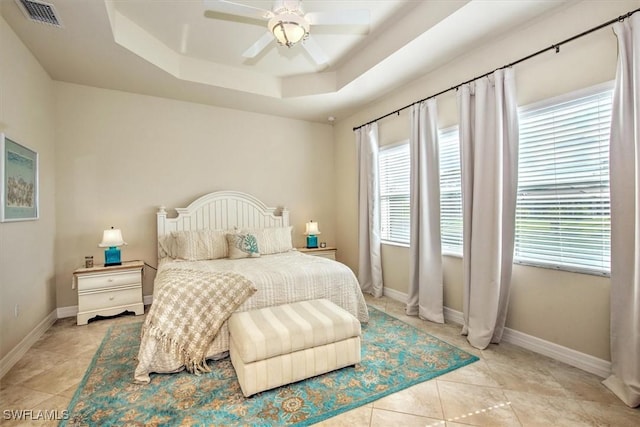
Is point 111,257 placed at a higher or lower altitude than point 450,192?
lower

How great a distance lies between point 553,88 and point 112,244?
4.65 meters

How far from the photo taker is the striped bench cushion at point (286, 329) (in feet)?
6.51

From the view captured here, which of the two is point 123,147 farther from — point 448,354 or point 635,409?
point 635,409

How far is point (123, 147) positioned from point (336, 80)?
2941mm

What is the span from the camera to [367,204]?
4.44m

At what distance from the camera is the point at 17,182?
8.73 ft

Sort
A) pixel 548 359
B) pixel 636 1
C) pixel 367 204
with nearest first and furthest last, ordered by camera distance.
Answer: pixel 636 1, pixel 548 359, pixel 367 204

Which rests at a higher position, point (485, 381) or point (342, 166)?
point (342, 166)

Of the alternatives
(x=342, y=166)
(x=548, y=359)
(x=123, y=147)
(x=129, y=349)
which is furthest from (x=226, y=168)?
(x=548, y=359)

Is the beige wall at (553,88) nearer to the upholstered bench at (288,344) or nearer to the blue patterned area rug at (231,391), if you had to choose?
the blue patterned area rug at (231,391)

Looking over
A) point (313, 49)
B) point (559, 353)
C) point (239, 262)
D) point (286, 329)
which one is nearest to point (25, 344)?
point (239, 262)

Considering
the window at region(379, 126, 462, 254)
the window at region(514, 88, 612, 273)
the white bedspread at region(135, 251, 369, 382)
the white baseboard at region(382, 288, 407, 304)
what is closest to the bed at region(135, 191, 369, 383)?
the white bedspread at region(135, 251, 369, 382)

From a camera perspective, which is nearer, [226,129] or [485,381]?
[485,381]

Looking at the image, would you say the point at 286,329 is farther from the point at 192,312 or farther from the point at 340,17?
the point at 340,17
